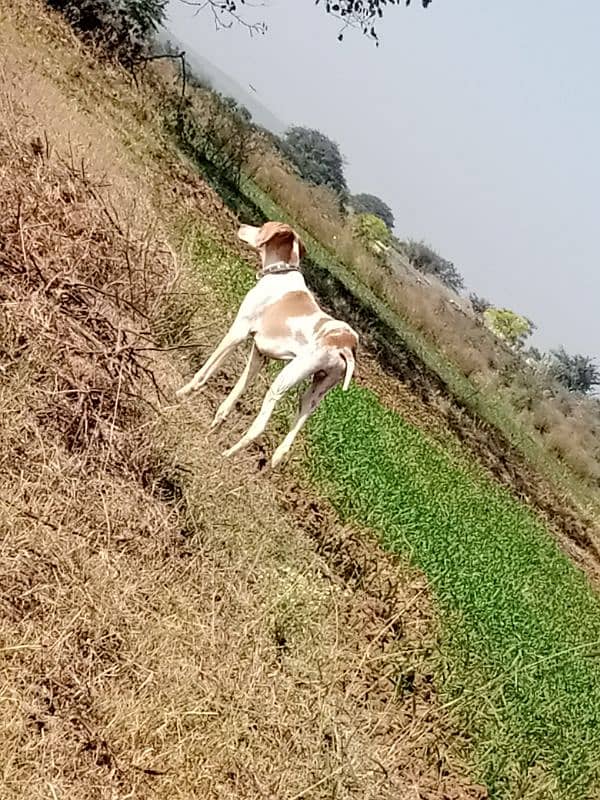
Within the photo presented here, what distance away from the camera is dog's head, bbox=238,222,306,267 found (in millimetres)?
6668

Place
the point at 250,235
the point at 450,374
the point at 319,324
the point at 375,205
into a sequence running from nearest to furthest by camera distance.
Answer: the point at 319,324 < the point at 250,235 < the point at 450,374 < the point at 375,205

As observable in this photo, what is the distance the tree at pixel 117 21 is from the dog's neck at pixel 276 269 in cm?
1357

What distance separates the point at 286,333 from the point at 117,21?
604 inches

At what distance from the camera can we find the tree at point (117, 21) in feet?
62.3

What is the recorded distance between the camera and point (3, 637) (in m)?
4.20

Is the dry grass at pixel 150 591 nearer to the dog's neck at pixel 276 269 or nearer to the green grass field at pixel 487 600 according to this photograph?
the green grass field at pixel 487 600

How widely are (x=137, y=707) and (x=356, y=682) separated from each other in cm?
222

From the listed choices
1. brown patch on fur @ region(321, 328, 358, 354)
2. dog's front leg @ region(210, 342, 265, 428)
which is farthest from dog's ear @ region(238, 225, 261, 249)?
brown patch on fur @ region(321, 328, 358, 354)

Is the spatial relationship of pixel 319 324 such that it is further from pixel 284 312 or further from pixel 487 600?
pixel 487 600

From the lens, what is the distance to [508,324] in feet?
166

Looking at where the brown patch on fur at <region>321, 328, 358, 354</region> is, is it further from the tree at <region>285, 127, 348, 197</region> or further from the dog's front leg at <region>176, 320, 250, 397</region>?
the tree at <region>285, 127, 348, 197</region>

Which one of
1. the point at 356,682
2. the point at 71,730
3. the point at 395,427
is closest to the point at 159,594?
the point at 71,730

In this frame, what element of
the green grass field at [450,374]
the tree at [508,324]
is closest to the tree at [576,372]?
the tree at [508,324]

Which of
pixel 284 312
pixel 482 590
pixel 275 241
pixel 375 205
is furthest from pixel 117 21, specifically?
pixel 375 205
